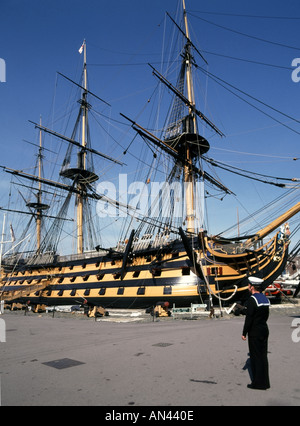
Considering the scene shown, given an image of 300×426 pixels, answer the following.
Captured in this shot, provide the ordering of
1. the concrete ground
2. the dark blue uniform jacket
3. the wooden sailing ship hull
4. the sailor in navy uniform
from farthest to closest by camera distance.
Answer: the wooden sailing ship hull
the dark blue uniform jacket
the sailor in navy uniform
the concrete ground

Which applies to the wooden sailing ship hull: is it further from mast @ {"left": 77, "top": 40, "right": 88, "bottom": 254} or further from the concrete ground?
the concrete ground

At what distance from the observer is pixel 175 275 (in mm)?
19938

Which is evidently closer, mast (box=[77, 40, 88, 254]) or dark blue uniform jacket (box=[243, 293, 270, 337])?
dark blue uniform jacket (box=[243, 293, 270, 337])

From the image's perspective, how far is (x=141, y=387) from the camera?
13.1 feet

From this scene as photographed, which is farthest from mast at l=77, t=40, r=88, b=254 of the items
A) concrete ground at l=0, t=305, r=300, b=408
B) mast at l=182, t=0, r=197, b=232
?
concrete ground at l=0, t=305, r=300, b=408

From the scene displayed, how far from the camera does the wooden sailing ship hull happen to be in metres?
18.1

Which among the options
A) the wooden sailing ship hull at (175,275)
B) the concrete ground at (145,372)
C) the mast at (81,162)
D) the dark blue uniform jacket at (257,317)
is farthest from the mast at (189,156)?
the dark blue uniform jacket at (257,317)

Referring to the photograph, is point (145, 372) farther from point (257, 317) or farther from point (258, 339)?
point (257, 317)

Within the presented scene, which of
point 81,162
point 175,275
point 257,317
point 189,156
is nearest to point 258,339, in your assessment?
point 257,317

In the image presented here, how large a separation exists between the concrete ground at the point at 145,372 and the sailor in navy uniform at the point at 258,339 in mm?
151

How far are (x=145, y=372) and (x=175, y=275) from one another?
1543 cm

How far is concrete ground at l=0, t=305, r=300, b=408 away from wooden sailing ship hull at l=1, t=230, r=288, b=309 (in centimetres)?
867

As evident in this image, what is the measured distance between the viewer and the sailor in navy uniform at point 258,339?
12.5ft
